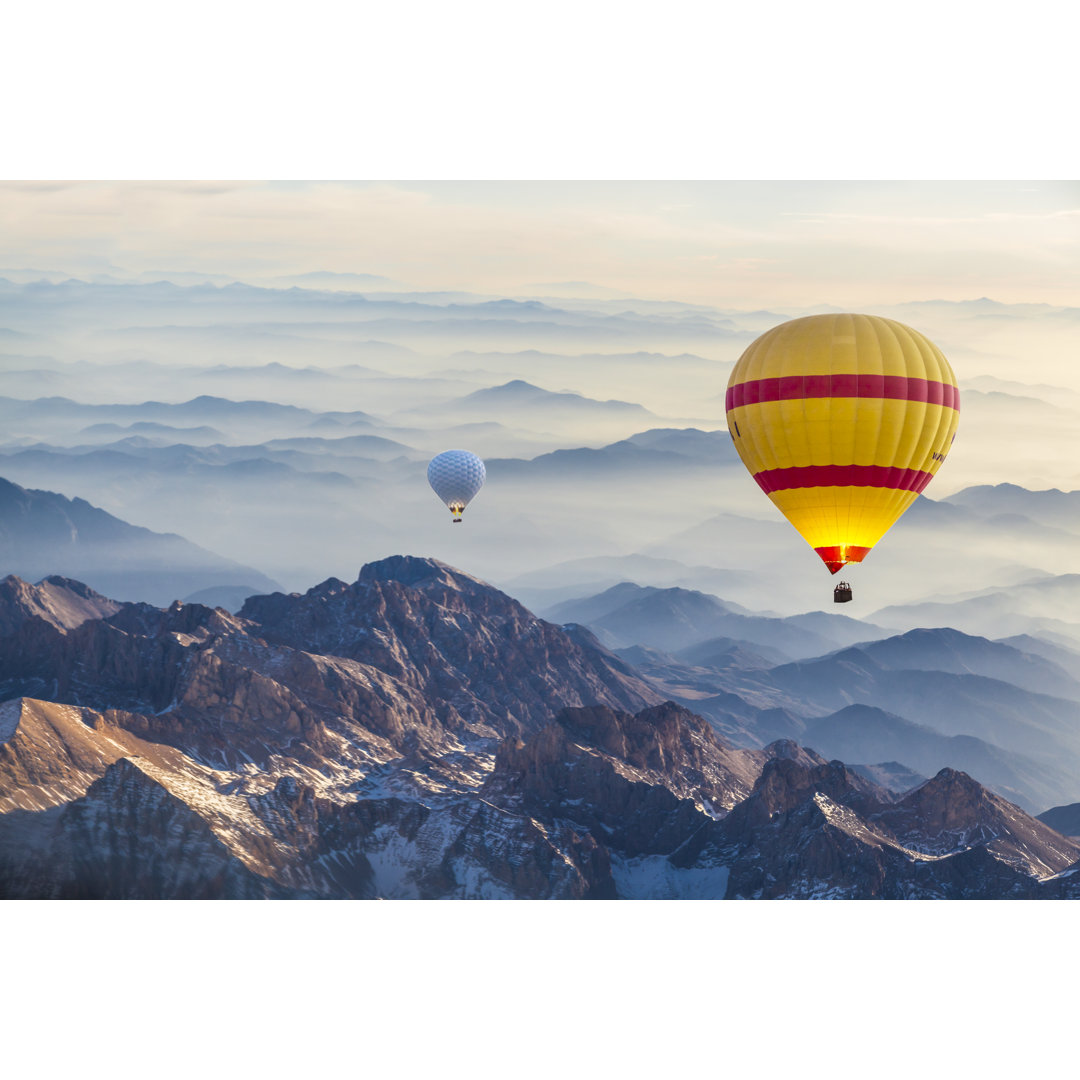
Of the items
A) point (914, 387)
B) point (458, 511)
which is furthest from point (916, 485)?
point (458, 511)

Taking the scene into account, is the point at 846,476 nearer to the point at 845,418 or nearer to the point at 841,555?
the point at 845,418

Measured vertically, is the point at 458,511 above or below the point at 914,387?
below

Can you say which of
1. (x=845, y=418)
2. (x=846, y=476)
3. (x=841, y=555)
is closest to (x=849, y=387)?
(x=845, y=418)

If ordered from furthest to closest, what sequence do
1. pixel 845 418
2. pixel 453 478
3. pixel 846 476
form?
pixel 453 478 → pixel 846 476 → pixel 845 418

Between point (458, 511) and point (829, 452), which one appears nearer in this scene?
point (829, 452)

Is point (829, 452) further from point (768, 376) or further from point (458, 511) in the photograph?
point (458, 511)

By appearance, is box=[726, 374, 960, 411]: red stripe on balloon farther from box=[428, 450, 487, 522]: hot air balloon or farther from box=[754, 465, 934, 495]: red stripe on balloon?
box=[428, 450, 487, 522]: hot air balloon
